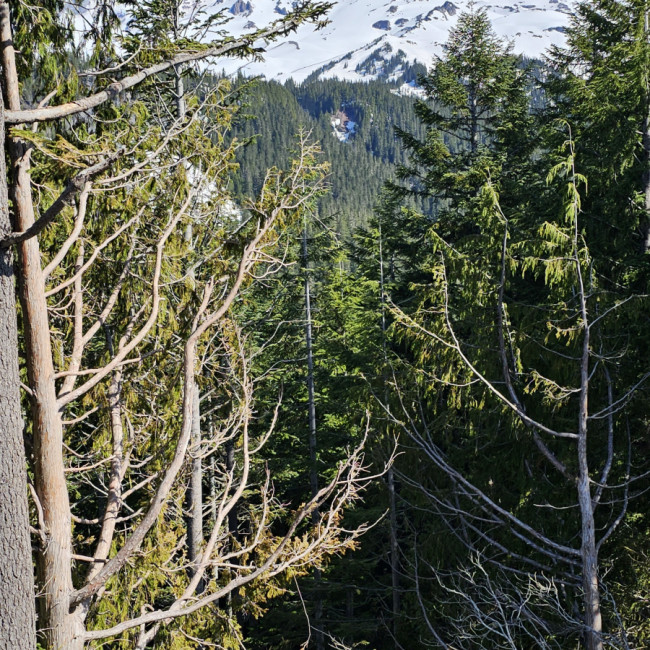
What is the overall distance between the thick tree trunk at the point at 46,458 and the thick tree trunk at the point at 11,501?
1.54 ft

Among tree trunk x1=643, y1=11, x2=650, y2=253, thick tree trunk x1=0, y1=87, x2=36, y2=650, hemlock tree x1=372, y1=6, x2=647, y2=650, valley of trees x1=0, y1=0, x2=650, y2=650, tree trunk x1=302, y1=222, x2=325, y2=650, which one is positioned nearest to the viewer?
thick tree trunk x1=0, y1=87, x2=36, y2=650

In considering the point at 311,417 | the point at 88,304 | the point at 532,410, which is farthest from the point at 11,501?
the point at 311,417

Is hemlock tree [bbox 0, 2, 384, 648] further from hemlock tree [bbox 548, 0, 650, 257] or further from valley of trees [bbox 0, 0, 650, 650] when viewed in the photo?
hemlock tree [bbox 548, 0, 650, 257]

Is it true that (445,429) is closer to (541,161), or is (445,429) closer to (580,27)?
(541,161)

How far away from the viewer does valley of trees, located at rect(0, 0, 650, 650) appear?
3262 millimetres

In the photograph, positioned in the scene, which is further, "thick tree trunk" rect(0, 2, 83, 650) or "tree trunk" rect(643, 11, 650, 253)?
"tree trunk" rect(643, 11, 650, 253)

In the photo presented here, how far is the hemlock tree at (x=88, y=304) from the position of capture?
9.68ft

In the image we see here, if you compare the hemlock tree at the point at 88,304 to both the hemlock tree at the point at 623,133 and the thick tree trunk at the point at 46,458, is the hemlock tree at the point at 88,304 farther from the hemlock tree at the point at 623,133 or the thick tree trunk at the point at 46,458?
the hemlock tree at the point at 623,133

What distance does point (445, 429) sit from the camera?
8.13 m

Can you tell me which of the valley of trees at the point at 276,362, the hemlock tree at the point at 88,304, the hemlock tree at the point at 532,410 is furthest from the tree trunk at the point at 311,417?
the hemlock tree at the point at 88,304

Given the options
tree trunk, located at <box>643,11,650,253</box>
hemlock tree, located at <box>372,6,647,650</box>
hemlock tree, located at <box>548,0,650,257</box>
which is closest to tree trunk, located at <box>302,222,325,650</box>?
hemlock tree, located at <box>372,6,647,650</box>

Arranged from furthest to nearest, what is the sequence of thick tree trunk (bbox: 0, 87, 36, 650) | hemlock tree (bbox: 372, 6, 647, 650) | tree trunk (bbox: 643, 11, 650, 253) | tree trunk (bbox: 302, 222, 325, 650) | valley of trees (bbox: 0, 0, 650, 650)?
tree trunk (bbox: 302, 222, 325, 650) → tree trunk (bbox: 643, 11, 650, 253) → hemlock tree (bbox: 372, 6, 647, 650) → valley of trees (bbox: 0, 0, 650, 650) → thick tree trunk (bbox: 0, 87, 36, 650)

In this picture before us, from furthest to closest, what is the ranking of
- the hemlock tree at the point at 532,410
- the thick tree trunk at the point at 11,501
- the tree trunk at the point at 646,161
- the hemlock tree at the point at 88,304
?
the tree trunk at the point at 646,161 → the hemlock tree at the point at 532,410 → the hemlock tree at the point at 88,304 → the thick tree trunk at the point at 11,501

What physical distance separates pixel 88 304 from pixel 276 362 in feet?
9.37
